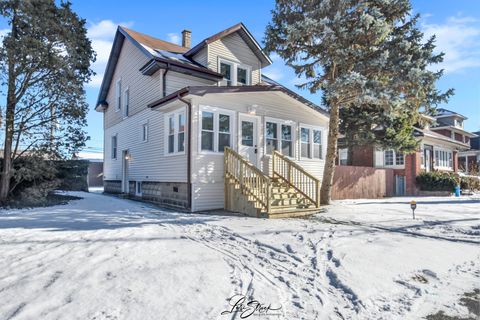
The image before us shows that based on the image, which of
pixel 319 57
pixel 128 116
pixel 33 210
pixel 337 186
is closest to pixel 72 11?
pixel 128 116

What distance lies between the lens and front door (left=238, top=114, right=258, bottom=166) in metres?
11.2

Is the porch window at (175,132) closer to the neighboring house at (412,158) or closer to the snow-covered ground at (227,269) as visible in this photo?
the snow-covered ground at (227,269)

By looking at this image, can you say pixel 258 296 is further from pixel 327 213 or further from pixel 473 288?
pixel 327 213

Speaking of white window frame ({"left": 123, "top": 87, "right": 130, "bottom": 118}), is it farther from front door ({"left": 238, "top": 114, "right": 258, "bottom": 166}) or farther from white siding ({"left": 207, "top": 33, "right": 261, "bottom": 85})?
front door ({"left": 238, "top": 114, "right": 258, "bottom": 166})

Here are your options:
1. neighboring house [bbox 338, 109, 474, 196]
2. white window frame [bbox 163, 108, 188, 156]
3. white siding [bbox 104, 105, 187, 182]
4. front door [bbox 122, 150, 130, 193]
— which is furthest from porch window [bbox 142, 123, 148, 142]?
neighboring house [bbox 338, 109, 474, 196]

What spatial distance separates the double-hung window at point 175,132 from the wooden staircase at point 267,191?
1.77 meters

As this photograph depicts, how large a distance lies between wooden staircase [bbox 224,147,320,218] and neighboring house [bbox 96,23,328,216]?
0.03m

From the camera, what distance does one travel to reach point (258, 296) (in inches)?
129

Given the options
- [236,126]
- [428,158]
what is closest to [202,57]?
[236,126]

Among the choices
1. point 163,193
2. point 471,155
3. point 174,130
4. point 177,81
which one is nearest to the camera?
point 174,130

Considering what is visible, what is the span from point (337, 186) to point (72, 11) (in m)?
13.7

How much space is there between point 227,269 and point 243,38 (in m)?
12.1

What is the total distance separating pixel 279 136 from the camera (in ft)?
40.3

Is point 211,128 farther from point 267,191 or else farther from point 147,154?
point 147,154
